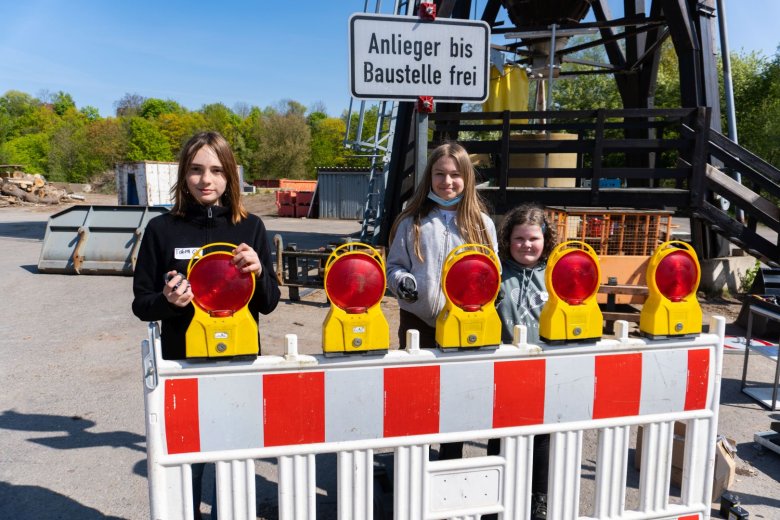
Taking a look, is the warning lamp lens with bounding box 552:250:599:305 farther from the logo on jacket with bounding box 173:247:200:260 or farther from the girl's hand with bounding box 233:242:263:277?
the logo on jacket with bounding box 173:247:200:260

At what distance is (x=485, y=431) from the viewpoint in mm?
2160

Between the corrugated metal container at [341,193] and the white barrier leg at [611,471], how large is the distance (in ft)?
92.4

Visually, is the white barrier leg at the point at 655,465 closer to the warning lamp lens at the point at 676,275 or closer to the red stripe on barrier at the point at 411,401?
the warning lamp lens at the point at 676,275

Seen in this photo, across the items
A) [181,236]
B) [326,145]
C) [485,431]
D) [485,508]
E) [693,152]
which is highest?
[326,145]

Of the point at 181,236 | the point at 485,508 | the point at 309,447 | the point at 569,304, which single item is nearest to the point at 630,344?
the point at 569,304

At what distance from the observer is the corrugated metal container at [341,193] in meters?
30.5

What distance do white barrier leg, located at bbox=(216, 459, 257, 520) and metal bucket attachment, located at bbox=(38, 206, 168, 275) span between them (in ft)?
33.3

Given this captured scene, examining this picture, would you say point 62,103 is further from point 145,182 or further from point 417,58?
point 417,58

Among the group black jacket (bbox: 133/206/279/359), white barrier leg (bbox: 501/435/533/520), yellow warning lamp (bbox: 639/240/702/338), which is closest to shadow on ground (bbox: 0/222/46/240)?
black jacket (bbox: 133/206/279/359)

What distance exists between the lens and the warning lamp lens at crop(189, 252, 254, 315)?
1.88 meters

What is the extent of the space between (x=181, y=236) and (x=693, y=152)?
767 cm

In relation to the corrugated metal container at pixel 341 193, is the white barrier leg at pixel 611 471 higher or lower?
lower

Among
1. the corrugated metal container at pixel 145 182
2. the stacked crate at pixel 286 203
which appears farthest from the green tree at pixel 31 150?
the stacked crate at pixel 286 203

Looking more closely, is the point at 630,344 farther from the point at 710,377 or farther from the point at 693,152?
the point at 693,152
